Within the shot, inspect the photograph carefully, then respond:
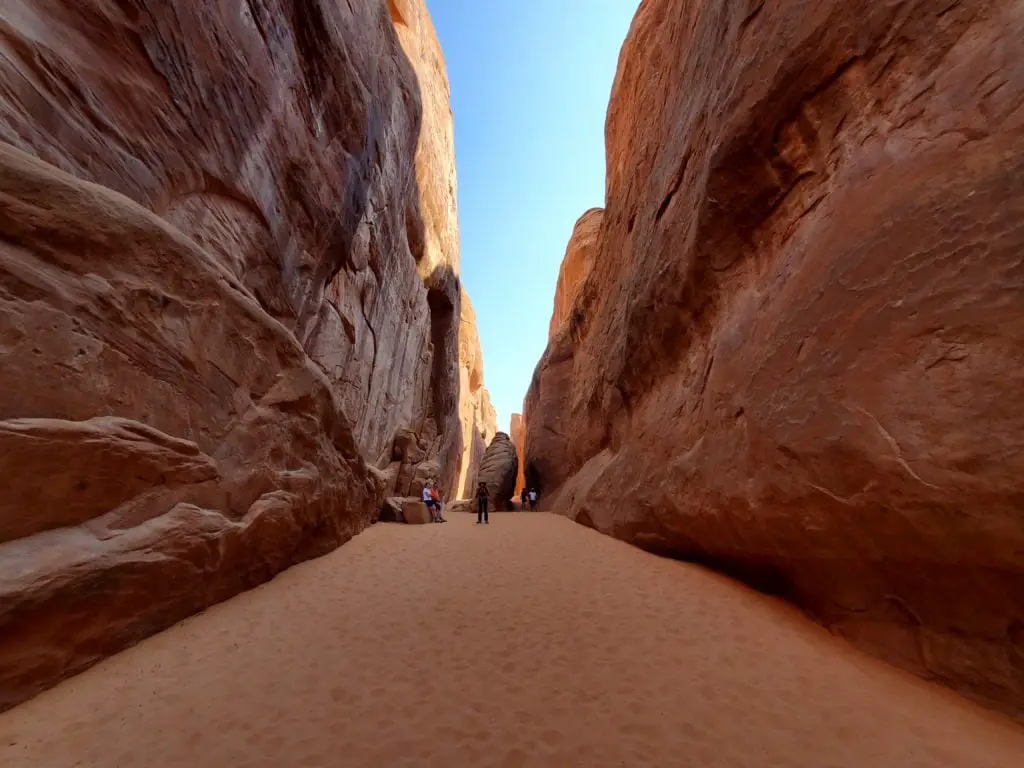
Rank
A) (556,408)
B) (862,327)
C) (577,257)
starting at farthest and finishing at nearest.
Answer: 1. (577,257)
2. (556,408)
3. (862,327)

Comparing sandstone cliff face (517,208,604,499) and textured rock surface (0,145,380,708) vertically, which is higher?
sandstone cliff face (517,208,604,499)

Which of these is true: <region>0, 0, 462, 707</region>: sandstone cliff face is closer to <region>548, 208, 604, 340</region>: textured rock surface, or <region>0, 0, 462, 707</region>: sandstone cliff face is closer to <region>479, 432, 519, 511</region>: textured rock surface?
<region>479, 432, 519, 511</region>: textured rock surface

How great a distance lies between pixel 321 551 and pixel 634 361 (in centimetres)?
862

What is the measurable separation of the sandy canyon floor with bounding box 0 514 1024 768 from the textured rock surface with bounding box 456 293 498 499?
133 feet

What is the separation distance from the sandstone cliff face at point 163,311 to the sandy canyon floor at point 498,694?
77 cm

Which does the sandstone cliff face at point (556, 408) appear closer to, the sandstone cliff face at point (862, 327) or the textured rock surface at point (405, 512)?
the textured rock surface at point (405, 512)

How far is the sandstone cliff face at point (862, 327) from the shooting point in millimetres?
Result: 3369

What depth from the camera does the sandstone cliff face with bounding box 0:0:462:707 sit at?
384 cm

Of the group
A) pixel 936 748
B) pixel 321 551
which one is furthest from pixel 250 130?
pixel 936 748

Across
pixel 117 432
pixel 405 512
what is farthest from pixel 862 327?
pixel 405 512

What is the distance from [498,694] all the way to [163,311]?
19.4 ft

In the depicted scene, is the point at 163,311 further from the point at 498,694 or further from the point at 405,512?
the point at 405,512

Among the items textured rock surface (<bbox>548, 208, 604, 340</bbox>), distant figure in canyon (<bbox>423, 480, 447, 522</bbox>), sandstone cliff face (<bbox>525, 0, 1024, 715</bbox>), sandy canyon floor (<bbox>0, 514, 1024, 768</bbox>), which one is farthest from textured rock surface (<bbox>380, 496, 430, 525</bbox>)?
textured rock surface (<bbox>548, 208, 604, 340</bbox>)

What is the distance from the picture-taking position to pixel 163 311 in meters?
5.24
